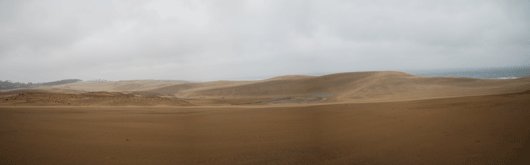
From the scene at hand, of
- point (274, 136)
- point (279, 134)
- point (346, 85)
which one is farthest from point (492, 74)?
point (274, 136)

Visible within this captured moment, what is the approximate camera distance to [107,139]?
117 inches

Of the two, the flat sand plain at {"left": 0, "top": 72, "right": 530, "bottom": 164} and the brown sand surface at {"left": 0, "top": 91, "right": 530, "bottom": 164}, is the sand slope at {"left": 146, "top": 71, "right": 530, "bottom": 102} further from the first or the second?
the brown sand surface at {"left": 0, "top": 91, "right": 530, "bottom": 164}

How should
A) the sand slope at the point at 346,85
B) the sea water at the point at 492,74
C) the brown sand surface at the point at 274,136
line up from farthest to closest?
the sea water at the point at 492,74, the sand slope at the point at 346,85, the brown sand surface at the point at 274,136

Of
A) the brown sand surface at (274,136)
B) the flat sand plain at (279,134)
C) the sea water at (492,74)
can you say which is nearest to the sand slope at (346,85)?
the flat sand plain at (279,134)

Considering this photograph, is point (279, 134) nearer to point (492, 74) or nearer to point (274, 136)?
point (274, 136)

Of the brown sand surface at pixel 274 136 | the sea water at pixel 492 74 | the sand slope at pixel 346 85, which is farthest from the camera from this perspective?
the sea water at pixel 492 74

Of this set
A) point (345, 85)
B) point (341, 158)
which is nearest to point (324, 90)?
point (345, 85)

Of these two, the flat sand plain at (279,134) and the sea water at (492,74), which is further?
the sea water at (492,74)

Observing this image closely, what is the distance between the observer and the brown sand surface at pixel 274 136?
250 centimetres

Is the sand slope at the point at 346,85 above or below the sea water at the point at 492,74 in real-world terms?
below

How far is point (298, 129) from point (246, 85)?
1603cm

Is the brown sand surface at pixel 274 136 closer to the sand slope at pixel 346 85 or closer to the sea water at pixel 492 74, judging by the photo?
the sand slope at pixel 346 85

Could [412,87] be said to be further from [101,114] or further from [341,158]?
[101,114]

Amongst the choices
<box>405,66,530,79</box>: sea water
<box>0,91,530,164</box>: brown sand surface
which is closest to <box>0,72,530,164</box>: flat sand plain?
<box>0,91,530,164</box>: brown sand surface
